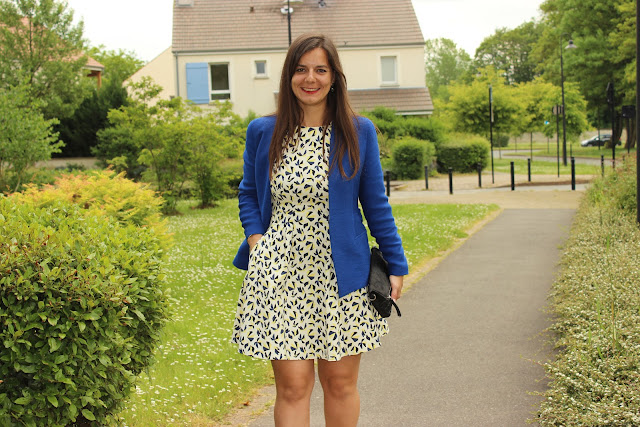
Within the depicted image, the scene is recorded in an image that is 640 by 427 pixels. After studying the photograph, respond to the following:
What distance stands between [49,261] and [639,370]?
10.2ft

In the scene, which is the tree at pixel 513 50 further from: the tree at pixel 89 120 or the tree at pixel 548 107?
the tree at pixel 89 120

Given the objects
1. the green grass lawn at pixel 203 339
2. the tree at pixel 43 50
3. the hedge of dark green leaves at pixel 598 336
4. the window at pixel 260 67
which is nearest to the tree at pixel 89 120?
the tree at pixel 43 50

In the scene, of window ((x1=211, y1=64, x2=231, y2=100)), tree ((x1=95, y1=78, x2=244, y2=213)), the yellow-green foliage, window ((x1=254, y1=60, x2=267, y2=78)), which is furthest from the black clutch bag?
window ((x1=211, y1=64, x2=231, y2=100))

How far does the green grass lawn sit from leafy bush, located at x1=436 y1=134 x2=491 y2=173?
19.0m

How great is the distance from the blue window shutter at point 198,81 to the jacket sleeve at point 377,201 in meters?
33.6

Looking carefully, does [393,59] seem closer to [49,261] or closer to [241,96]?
[241,96]

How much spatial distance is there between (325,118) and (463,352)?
10.2 ft

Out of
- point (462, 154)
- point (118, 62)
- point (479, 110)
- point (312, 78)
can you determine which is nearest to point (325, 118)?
point (312, 78)

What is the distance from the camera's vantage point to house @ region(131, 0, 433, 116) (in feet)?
120

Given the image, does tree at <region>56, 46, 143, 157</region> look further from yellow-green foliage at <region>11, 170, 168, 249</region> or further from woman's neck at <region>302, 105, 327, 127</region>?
woman's neck at <region>302, 105, 327, 127</region>

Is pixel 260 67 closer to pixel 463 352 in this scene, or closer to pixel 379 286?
pixel 463 352

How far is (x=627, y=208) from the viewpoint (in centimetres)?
1086

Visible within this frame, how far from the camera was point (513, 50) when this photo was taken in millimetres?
94875

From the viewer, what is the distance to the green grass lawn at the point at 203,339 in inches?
177
